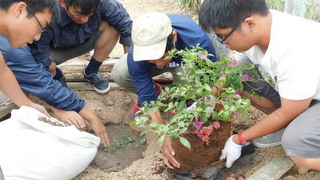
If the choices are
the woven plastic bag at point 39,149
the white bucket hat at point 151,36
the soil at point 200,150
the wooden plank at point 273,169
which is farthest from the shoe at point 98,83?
the wooden plank at point 273,169

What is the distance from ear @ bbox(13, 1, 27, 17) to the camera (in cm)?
191

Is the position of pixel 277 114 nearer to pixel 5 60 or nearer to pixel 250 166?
pixel 250 166

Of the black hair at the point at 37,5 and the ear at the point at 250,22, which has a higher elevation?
the ear at the point at 250,22

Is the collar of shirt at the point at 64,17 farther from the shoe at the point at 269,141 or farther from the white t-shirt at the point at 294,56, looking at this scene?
the shoe at the point at 269,141

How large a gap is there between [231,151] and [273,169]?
28 cm

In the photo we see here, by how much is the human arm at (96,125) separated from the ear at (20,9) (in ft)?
3.03

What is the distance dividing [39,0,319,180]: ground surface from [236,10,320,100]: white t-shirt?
63 cm

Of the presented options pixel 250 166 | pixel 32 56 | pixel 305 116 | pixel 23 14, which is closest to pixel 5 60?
pixel 32 56

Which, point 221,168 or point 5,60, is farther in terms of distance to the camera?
point 5,60

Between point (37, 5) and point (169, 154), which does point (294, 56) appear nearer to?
point (169, 154)

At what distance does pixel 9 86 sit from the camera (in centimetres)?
249

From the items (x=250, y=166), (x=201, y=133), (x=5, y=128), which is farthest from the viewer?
(x=250, y=166)

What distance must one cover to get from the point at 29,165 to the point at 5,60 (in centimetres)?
83

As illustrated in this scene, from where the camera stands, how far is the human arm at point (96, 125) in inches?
104
